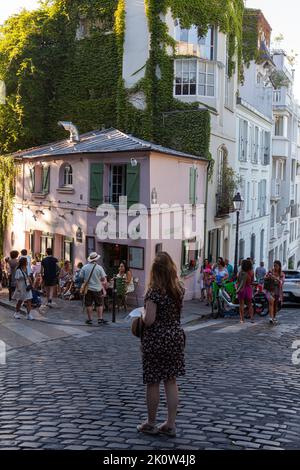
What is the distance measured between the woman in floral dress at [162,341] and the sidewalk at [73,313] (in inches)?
362

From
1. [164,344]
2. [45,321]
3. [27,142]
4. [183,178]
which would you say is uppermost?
[27,142]

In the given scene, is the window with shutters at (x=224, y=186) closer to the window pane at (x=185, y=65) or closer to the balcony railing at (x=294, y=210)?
the window pane at (x=185, y=65)

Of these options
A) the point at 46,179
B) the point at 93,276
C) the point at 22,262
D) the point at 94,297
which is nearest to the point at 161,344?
the point at 93,276

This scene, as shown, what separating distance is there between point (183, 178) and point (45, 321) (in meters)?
9.01

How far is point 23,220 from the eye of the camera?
25.1 m

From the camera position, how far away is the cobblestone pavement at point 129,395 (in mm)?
5652

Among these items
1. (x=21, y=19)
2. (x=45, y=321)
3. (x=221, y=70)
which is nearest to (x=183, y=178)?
(x=221, y=70)

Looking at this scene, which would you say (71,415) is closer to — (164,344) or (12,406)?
(12,406)

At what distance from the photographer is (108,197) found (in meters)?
21.0

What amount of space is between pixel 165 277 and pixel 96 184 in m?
15.7

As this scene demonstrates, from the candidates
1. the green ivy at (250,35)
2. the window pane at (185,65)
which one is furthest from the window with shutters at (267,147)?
the window pane at (185,65)

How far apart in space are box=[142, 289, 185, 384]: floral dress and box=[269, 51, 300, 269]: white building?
36.6m

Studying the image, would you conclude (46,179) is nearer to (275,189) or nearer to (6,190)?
(6,190)

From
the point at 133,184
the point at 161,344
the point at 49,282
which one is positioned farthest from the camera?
the point at 133,184
